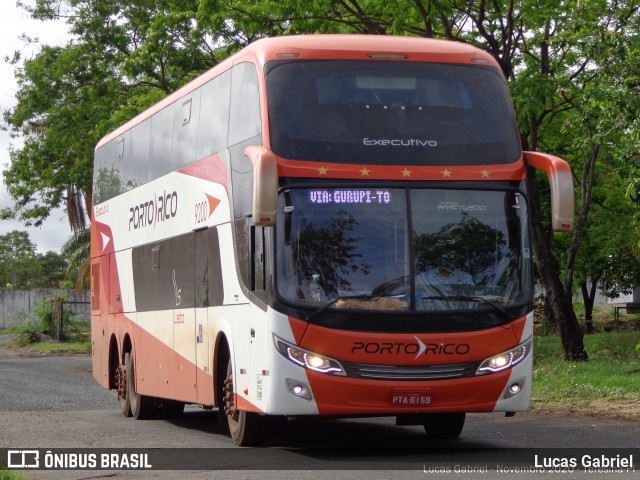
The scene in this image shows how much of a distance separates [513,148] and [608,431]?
4216 mm

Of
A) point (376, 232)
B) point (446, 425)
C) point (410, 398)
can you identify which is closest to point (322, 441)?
point (446, 425)

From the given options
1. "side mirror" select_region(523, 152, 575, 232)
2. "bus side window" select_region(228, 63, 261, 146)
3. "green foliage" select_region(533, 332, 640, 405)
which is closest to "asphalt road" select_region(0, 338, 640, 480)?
"green foliage" select_region(533, 332, 640, 405)

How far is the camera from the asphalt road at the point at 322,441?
35.8 ft

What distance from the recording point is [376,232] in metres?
11.9

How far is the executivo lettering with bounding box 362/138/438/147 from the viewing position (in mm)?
11961

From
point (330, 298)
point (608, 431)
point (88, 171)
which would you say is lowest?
point (608, 431)

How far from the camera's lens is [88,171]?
37656mm

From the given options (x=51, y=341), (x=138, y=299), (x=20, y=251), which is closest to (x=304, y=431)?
(x=138, y=299)

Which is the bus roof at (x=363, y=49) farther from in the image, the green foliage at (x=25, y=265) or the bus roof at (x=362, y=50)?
the green foliage at (x=25, y=265)

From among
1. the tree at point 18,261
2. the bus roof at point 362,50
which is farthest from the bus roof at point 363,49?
the tree at point 18,261

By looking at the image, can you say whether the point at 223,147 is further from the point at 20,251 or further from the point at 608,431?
the point at 20,251

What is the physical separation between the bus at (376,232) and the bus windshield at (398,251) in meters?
0.01

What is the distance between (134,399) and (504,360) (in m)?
7.99

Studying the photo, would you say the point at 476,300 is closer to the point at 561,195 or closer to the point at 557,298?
the point at 561,195
